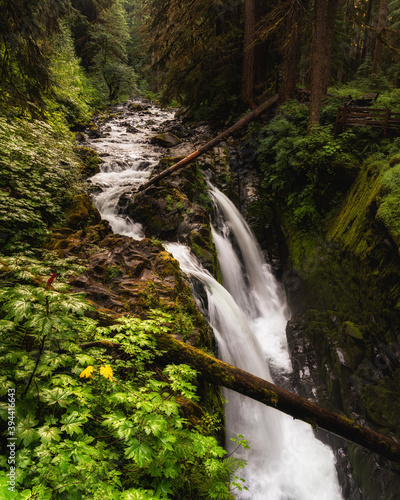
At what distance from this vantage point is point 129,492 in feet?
5.94

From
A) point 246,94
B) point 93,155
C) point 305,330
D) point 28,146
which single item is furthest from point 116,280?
point 246,94

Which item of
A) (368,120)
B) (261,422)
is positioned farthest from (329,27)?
(261,422)

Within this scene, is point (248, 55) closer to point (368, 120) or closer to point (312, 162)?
point (368, 120)

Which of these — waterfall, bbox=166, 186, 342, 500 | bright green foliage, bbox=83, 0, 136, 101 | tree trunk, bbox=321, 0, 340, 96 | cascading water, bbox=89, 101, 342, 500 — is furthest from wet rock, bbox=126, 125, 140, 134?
waterfall, bbox=166, 186, 342, 500

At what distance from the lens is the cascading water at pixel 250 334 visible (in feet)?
17.7

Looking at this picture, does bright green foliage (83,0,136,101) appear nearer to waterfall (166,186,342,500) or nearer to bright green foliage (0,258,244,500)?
waterfall (166,186,342,500)

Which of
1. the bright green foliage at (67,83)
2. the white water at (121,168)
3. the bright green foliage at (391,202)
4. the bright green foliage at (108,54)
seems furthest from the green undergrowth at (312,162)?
the bright green foliage at (108,54)

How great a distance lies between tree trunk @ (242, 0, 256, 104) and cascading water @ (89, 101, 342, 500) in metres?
6.56

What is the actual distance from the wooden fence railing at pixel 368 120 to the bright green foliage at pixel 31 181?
27.8ft

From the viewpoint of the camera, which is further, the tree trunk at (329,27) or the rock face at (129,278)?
the tree trunk at (329,27)

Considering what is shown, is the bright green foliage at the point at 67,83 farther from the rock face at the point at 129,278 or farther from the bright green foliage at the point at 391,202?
the bright green foliage at the point at 391,202

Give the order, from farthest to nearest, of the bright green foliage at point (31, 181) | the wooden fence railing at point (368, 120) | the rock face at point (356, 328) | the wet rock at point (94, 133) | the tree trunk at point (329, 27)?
the wet rock at point (94, 133)
the tree trunk at point (329, 27)
the wooden fence railing at point (368, 120)
the rock face at point (356, 328)
the bright green foliage at point (31, 181)

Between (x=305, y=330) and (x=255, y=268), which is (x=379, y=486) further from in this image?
(x=255, y=268)

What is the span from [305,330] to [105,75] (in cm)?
2693
